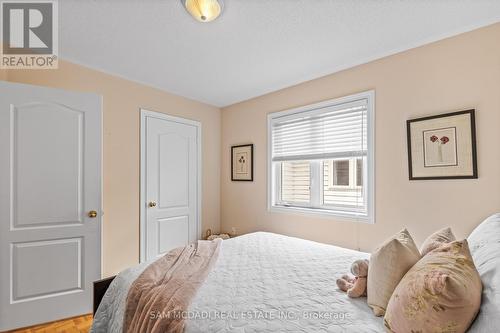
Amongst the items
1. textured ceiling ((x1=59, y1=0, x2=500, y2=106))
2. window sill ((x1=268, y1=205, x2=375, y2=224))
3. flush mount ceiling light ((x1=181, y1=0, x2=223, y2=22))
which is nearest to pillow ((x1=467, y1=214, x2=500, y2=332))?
window sill ((x1=268, y1=205, x2=375, y2=224))

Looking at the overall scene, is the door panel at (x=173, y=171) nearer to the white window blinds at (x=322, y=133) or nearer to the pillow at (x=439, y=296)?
the white window blinds at (x=322, y=133)

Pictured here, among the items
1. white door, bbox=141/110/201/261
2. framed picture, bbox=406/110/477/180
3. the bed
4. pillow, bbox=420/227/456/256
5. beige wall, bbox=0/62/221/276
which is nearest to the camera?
the bed

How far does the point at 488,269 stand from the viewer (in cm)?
98

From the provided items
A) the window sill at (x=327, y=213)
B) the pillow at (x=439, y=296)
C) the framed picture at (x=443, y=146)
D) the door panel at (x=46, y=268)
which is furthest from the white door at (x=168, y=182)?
the pillow at (x=439, y=296)

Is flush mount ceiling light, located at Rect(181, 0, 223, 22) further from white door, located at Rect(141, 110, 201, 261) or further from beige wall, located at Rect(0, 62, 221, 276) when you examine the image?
white door, located at Rect(141, 110, 201, 261)

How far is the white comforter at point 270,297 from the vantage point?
3.64 ft

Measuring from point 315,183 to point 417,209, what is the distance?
104 centimetres

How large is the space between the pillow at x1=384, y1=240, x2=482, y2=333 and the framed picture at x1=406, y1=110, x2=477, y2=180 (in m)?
1.16

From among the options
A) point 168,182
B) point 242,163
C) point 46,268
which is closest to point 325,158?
point 242,163

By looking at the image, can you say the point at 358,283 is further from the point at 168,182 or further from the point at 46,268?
the point at 168,182

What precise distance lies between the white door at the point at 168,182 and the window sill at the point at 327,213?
116cm

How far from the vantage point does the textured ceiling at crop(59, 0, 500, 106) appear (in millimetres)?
1713
